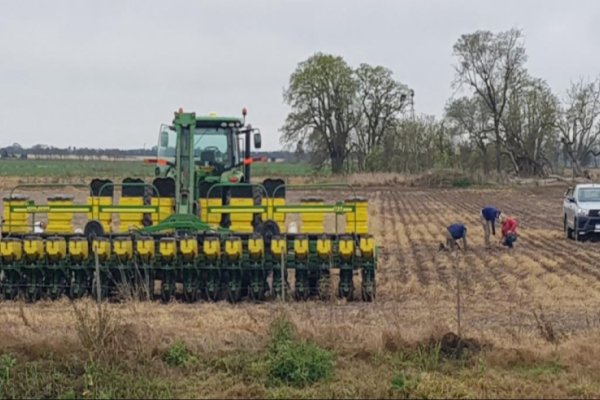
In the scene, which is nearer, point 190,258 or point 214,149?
point 190,258

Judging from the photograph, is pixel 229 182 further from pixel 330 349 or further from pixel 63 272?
pixel 330 349

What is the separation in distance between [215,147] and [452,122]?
61.5 metres

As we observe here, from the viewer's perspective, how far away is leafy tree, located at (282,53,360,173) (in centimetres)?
7938

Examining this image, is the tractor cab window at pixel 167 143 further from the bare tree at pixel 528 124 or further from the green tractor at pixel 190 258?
the bare tree at pixel 528 124

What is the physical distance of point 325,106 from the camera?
80.2m

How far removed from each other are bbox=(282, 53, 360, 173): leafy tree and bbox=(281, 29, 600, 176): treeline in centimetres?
9

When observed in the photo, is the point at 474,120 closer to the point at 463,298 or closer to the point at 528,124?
the point at 528,124

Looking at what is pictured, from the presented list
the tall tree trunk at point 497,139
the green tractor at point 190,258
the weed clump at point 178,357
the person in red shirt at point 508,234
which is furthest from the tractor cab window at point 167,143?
the tall tree trunk at point 497,139

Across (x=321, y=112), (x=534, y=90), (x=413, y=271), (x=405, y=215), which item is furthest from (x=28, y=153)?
(x=413, y=271)

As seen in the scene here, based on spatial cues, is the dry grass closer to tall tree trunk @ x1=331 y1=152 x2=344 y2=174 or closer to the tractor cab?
the tractor cab

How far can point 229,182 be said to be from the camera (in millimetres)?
17438

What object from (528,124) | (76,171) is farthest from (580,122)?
(76,171)

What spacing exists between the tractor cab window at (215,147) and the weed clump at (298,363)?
8838 millimetres

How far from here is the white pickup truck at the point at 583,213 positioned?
86.4 feet
